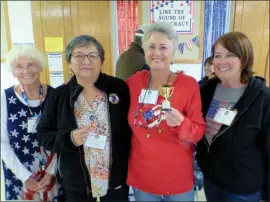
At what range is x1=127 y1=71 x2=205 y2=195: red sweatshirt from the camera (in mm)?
1226

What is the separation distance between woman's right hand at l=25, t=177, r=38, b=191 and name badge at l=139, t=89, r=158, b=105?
0.95 meters

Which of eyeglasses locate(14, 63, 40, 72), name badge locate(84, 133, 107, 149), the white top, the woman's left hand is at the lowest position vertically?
the white top

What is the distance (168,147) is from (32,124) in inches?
35.5

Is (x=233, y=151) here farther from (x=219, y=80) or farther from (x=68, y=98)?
(x=68, y=98)

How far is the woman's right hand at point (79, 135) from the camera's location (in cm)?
120

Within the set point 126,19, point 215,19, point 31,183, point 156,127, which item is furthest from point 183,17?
point 31,183

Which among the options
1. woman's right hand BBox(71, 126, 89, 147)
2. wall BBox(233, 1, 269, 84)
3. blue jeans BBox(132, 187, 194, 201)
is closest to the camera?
woman's right hand BBox(71, 126, 89, 147)

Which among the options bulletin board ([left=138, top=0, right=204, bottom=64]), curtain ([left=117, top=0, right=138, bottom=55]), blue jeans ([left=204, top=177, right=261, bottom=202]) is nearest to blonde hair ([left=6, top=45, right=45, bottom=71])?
blue jeans ([left=204, top=177, right=261, bottom=202])

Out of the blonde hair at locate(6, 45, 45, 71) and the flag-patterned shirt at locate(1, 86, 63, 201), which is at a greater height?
the blonde hair at locate(6, 45, 45, 71)

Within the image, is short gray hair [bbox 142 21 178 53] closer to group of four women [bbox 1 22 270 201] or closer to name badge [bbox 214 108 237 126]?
group of four women [bbox 1 22 270 201]

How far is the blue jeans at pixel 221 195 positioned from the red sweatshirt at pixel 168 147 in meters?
0.23

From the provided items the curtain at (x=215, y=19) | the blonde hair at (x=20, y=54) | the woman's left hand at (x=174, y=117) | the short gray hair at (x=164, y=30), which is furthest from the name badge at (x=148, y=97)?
the curtain at (x=215, y=19)

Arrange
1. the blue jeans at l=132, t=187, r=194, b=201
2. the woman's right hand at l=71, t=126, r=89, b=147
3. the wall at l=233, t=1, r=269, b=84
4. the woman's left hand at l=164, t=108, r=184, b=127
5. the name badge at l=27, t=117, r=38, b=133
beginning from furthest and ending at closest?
the wall at l=233, t=1, r=269, b=84 < the name badge at l=27, t=117, r=38, b=133 < the blue jeans at l=132, t=187, r=194, b=201 < the woman's right hand at l=71, t=126, r=89, b=147 < the woman's left hand at l=164, t=108, r=184, b=127

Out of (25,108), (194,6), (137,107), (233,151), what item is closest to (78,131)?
(137,107)
